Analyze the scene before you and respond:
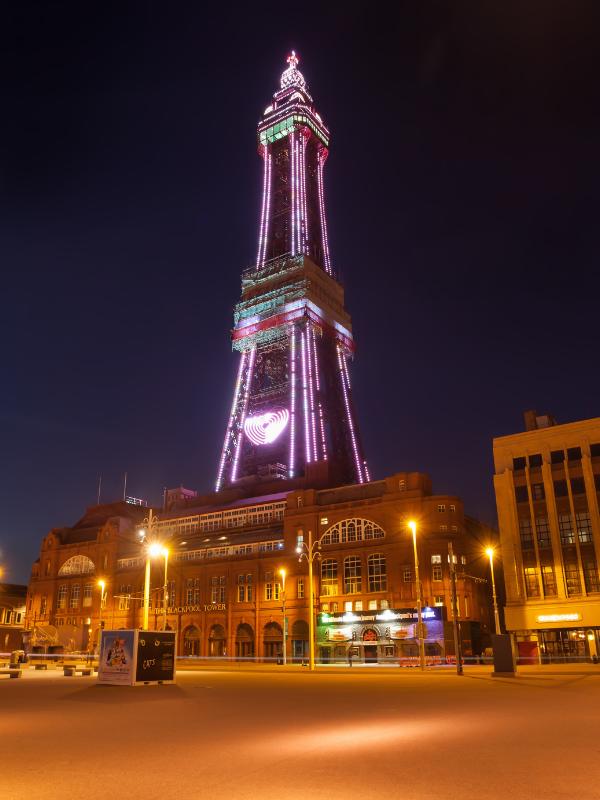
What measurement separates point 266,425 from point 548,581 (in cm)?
6548

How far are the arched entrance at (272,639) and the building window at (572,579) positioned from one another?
124ft

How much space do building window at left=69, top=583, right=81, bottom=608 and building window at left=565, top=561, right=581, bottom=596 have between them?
265ft

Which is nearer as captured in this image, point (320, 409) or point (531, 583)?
point (531, 583)

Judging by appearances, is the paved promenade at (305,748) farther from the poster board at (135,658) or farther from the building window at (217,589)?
the building window at (217,589)

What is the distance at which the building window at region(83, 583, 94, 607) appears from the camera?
114750 millimetres

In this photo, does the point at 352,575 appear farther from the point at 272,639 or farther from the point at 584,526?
the point at 584,526

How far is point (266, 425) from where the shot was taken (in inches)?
4943

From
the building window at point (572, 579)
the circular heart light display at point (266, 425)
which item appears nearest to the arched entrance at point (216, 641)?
the circular heart light display at point (266, 425)

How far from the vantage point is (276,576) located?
92.6m

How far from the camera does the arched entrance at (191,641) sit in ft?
322

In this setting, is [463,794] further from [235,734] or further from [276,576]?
[276,576]

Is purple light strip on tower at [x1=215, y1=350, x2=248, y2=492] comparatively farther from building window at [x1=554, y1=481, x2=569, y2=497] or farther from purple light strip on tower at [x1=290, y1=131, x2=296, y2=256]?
building window at [x1=554, y1=481, x2=569, y2=497]

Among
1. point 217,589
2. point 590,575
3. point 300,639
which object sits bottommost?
point 300,639

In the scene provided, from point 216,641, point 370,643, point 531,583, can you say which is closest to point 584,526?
point 531,583
